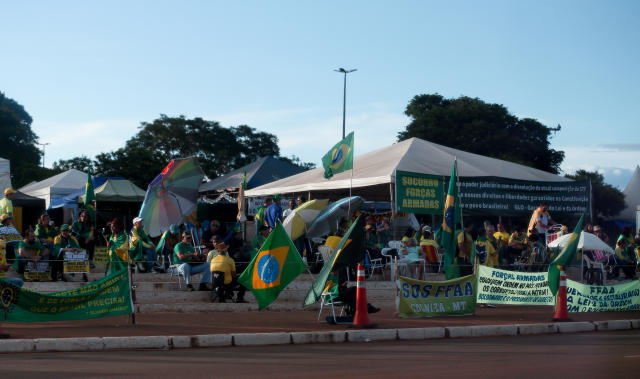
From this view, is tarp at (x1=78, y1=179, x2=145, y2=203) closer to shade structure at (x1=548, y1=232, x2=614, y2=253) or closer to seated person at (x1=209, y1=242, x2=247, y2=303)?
seated person at (x1=209, y1=242, x2=247, y2=303)

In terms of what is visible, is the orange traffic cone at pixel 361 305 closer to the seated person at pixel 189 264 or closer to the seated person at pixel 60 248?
the seated person at pixel 189 264

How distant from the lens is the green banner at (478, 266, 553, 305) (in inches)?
585

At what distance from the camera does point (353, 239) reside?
12.4 m

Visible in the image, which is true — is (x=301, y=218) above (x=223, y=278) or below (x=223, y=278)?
above

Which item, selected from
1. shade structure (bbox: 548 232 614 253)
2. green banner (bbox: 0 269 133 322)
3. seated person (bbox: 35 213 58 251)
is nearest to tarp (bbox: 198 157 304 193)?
seated person (bbox: 35 213 58 251)

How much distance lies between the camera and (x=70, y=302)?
11.7 meters

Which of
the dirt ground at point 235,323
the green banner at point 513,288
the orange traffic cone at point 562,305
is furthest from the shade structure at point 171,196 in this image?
the orange traffic cone at point 562,305

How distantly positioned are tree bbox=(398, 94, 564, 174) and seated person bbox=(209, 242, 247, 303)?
41185 millimetres

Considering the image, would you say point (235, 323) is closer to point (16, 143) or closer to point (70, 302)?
point (70, 302)

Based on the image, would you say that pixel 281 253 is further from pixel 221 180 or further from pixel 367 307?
pixel 221 180

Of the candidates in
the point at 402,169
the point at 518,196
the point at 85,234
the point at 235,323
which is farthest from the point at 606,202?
the point at 235,323

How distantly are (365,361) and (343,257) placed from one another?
3.68m

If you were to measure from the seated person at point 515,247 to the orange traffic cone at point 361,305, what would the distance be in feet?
28.7

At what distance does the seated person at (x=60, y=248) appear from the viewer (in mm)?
15555
